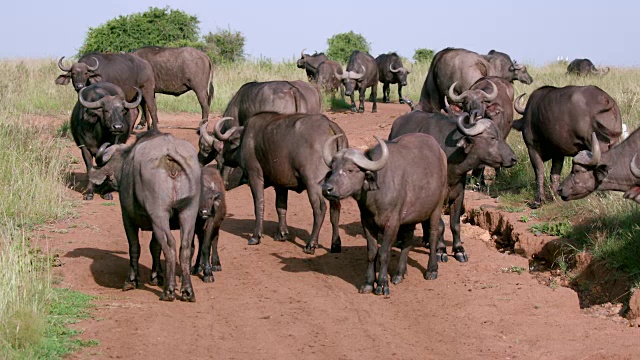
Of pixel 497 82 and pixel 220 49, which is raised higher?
pixel 497 82

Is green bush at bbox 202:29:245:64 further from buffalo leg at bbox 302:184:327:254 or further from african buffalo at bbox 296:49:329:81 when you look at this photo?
buffalo leg at bbox 302:184:327:254

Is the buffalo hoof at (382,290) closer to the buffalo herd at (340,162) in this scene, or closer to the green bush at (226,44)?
the buffalo herd at (340,162)

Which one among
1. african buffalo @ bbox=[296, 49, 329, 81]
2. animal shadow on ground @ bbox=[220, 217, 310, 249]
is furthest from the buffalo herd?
african buffalo @ bbox=[296, 49, 329, 81]

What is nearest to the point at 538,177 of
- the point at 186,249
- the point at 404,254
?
the point at 404,254

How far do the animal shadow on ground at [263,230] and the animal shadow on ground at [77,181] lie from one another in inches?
112

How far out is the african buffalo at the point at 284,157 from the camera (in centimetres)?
1145

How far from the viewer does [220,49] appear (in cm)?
3541

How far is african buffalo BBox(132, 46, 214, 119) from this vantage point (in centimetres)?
2120

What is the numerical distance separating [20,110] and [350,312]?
43.4 feet

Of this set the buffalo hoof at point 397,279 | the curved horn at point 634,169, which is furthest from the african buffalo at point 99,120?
the curved horn at point 634,169

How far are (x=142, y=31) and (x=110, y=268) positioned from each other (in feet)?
74.3

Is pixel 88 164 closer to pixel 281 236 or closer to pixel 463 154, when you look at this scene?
pixel 281 236

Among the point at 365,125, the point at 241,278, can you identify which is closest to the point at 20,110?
the point at 365,125

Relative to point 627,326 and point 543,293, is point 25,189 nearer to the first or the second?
point 543,293
